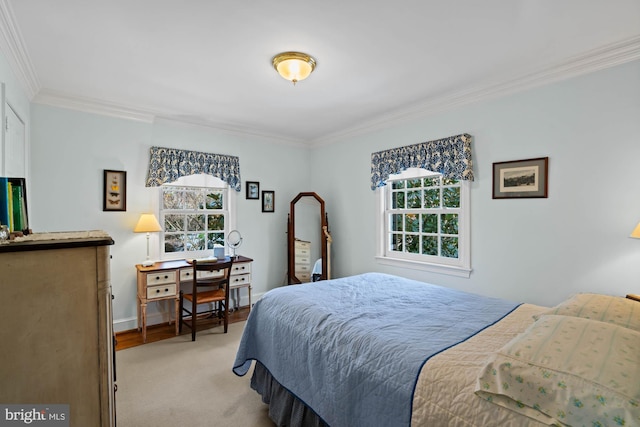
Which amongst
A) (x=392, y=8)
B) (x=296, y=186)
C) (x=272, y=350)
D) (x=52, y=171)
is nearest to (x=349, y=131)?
(x=296, y=186)

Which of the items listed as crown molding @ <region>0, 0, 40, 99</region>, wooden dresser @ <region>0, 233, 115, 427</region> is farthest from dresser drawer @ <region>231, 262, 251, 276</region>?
wooden dresser @ <region>0, 233, 115, 427</region>

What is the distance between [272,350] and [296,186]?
3278 millimetres

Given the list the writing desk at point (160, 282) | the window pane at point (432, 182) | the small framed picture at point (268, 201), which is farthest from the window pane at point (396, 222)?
the writing desk at point (160, 282)

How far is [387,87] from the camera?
3.07 m

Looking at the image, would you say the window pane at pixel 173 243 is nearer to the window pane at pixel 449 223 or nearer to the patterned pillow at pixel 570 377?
the window pane at pixel 449 223

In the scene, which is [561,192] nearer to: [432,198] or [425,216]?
[432,198]

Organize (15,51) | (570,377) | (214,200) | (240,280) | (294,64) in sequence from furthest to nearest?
(214,200) → (240,280) → (294,64) → (15,51) → (570,377)

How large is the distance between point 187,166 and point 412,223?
9.63 ft

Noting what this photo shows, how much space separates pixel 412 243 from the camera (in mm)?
3873

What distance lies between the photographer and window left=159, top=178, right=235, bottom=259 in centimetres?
407

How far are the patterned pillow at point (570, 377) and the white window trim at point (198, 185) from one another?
151 inches

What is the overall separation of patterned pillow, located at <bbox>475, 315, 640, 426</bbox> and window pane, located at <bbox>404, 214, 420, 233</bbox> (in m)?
2.54

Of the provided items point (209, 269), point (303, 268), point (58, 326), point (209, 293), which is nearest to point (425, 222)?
point (303, 268)

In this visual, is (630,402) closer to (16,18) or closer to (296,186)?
(16,18)
